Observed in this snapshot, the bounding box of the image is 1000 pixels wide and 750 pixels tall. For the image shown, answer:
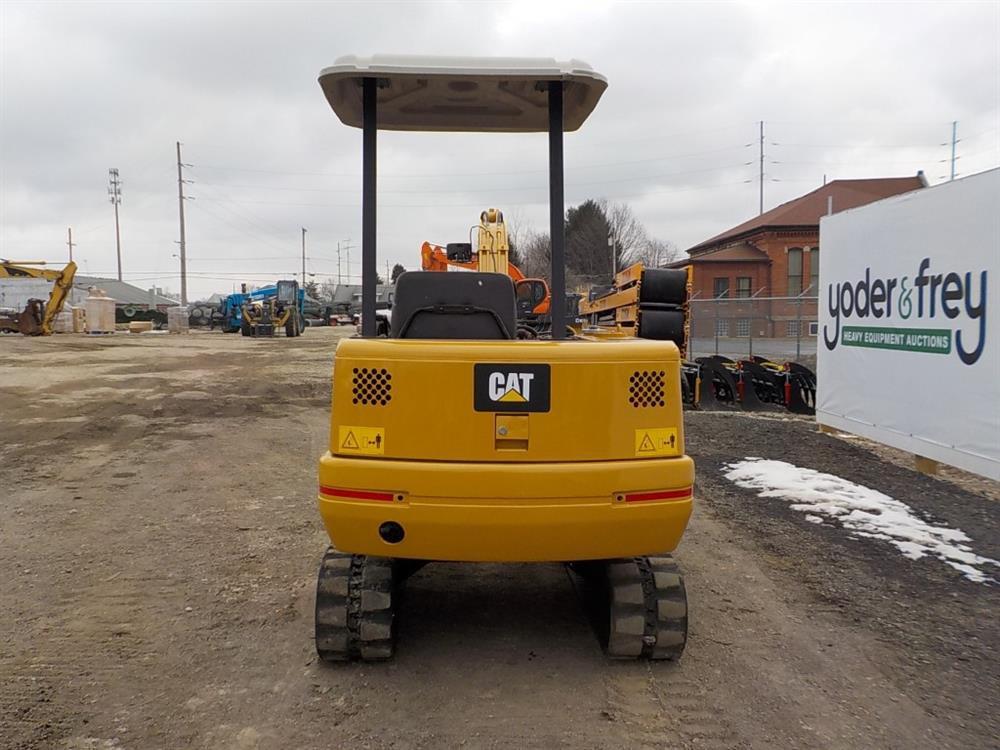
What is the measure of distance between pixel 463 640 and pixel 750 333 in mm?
15138

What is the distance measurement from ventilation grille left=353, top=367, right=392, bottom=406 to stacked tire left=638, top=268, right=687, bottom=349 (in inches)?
376

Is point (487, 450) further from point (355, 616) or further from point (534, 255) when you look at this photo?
point (534, 255)

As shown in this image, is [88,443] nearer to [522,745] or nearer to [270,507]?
[270,507]

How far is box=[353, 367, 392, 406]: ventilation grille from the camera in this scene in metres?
3.49

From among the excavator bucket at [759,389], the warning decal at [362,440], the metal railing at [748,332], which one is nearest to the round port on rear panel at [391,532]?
the warning decal at [362,440]

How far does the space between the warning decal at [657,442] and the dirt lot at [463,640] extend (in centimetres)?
111

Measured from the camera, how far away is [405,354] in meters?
3.48

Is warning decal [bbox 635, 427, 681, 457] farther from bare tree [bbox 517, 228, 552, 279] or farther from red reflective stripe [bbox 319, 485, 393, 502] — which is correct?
bare tree [bbox 517, 228, 552, 279]

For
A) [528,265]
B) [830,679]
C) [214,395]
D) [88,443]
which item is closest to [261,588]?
[830,679]

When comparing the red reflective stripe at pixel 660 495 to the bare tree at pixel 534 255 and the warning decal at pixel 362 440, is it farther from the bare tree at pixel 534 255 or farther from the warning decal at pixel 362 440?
the bare tree at pixel 534 255

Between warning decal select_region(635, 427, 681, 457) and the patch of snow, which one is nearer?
warning decal select_region(635, 427, 681, 457)

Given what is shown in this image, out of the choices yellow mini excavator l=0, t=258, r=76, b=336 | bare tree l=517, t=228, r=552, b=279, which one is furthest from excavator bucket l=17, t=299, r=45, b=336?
bare tree l=517, t=228, r=552, b=279

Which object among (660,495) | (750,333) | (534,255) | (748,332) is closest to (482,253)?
(660,495)

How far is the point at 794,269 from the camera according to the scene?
144 feet
